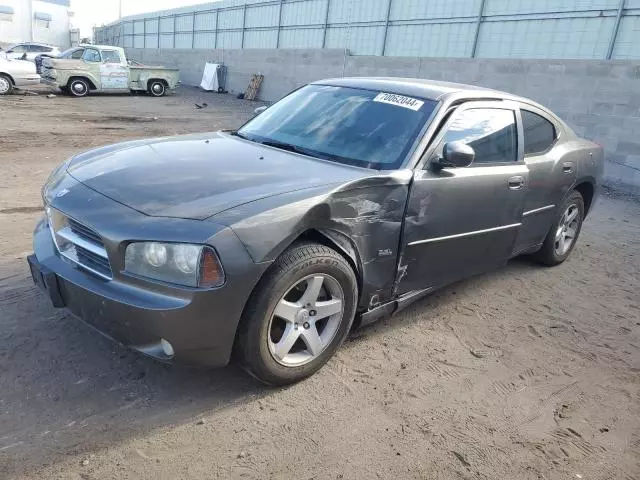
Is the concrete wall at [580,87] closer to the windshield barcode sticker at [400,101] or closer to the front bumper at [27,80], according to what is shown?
the windshield barcode sticker at [400,101]

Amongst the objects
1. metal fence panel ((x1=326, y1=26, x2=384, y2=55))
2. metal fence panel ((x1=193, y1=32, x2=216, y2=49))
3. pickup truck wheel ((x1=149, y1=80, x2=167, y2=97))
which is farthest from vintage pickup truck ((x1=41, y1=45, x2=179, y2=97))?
metal fence panel ((x1=193, y1=32, x2=216, y2=49))

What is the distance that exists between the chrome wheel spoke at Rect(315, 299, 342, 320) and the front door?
54 cm

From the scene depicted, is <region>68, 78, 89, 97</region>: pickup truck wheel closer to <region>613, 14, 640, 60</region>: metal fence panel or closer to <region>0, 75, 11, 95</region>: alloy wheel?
<region>0, 75, 11, 95</region>: alloy wheel

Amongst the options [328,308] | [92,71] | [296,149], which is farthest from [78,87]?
[328,308]

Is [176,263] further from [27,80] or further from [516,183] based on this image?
[27,80]

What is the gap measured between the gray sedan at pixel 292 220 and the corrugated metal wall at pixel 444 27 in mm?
8198

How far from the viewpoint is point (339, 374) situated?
3.06 meters

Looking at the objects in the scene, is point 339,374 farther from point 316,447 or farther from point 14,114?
point 14,114

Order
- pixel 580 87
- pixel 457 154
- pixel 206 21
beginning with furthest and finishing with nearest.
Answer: pixel 206 21, pixel 580 87, pixel 457 154

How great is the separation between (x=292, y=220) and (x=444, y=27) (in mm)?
13722

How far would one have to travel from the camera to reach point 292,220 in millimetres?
2609

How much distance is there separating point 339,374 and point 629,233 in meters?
5.44

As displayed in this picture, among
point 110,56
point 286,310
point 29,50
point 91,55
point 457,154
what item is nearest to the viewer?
point 286,310

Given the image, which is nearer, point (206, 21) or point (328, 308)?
point (328, 308)
